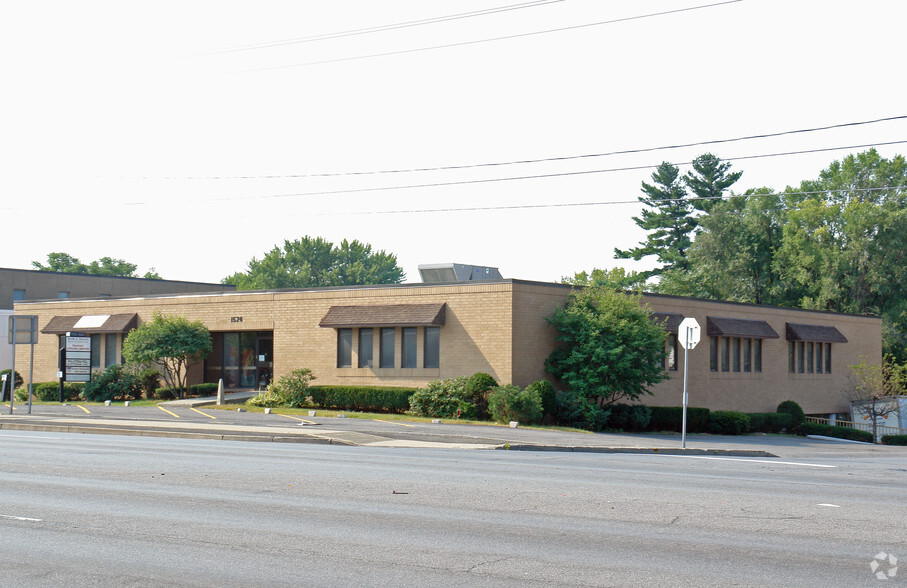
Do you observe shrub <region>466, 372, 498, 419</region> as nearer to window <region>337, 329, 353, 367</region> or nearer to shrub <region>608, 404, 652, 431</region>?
shrub <region>608, 404, 652, 431</region>

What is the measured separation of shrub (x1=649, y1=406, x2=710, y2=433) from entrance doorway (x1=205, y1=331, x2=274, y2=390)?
16.7m

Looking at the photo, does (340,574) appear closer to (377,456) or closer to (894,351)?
(377,456)

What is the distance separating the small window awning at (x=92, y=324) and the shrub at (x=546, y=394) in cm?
2119

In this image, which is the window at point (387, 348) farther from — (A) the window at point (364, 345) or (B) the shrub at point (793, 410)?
(B) the shrub at point (793, 410)

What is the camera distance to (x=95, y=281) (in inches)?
2448

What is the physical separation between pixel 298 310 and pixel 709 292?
1491 inches

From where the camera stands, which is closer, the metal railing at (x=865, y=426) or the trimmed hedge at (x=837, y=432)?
the trimmed hedge at (x=837, y=432)

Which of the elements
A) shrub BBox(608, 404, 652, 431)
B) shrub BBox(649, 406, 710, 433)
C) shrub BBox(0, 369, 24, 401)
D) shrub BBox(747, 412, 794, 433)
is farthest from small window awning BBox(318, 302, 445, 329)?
shrub BBox(0, 369, 24, 401)

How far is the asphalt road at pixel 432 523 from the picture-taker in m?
7.81

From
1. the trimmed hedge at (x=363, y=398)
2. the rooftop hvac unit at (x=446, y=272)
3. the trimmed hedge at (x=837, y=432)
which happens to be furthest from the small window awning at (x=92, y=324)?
the trimmed hedge at (x=837, y=432)

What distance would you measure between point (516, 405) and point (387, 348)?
7.27 metres

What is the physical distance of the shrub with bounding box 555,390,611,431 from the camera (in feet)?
97.7

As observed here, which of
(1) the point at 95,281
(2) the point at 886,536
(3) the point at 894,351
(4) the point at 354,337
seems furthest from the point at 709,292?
(2) the point at 886,536

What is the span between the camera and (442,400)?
30641 millimetres
